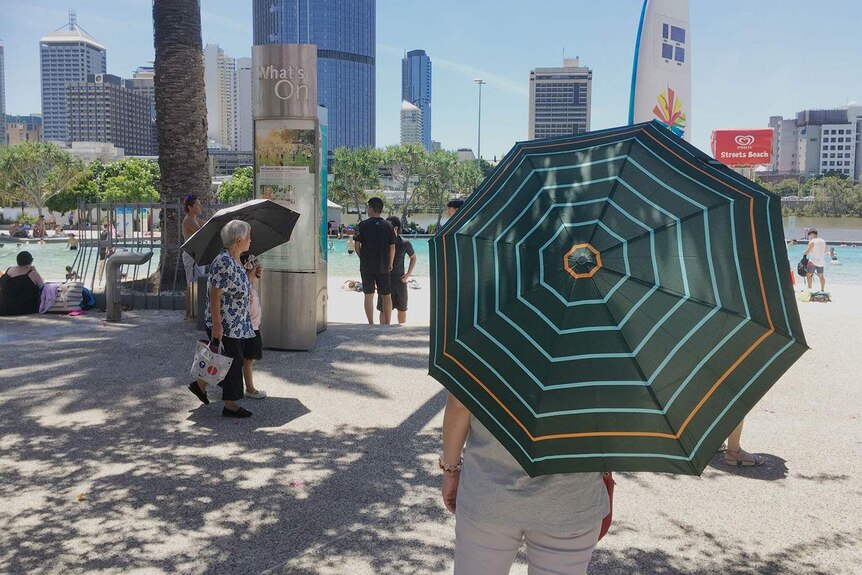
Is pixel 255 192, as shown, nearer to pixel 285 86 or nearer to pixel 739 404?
pixel 285 86

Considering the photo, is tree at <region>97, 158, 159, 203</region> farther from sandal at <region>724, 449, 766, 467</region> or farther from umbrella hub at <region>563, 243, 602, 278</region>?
umbrella hub at <region>563, 243, 602, 278</region>

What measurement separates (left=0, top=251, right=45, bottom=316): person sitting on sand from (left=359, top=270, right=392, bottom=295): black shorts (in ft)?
15.9

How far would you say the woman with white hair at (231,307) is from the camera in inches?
226

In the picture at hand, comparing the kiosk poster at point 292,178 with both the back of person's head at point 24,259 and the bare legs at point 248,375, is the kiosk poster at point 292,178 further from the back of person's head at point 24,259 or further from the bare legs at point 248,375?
the back of person's head at point 24,259

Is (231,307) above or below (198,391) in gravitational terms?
above

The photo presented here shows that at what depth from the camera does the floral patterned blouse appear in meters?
5.73

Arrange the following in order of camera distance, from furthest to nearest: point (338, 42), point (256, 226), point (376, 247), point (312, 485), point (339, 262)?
point (338, 42)
point (339, 262)
point (376, 247)
point (256, 226)
point (312, 485)

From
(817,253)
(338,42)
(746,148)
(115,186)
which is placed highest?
(338,42)

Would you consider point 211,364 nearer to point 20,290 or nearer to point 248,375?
point 248,375

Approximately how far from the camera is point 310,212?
8.84 m

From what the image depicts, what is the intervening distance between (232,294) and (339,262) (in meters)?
30.5

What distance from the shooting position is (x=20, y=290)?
11.2 meters

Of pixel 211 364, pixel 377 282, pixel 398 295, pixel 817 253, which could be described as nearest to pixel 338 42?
pixel 817 253

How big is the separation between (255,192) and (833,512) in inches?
262
